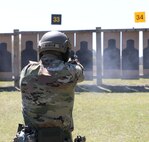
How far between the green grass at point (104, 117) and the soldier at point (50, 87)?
386 centimetres

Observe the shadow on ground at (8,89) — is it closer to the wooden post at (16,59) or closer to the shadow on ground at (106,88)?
the shadow on ground at (106,88)

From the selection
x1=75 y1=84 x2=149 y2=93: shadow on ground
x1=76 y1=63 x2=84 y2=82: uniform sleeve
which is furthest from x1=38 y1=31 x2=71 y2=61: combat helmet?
x1=75 y1=84 x2=149 y2=93: shadow on ground

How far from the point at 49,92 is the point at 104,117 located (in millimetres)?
6031

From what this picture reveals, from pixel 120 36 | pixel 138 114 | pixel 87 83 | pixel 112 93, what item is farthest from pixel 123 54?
pixel 138 114

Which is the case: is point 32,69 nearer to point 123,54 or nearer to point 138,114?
point 138,114

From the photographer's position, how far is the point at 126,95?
43.9 feet

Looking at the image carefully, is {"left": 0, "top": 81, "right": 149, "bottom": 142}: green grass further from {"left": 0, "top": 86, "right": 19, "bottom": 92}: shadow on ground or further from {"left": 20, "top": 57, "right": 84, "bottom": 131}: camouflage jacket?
{"left": 20, "top": 57, "right": 84, "bottom": 131}: camouflage jacket

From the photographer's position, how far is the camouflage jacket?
3289 mm

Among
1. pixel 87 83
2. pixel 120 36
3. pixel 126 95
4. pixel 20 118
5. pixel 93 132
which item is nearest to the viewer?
pixel 93 132

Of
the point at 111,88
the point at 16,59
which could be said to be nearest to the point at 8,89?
the point at 16,59

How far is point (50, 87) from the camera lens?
10.8ft

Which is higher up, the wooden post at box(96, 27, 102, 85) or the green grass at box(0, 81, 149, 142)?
the wooden post at box(96, 27, 102, 85)

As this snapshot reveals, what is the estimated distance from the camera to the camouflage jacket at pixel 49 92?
329 cm

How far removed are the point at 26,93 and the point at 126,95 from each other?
401 inches
